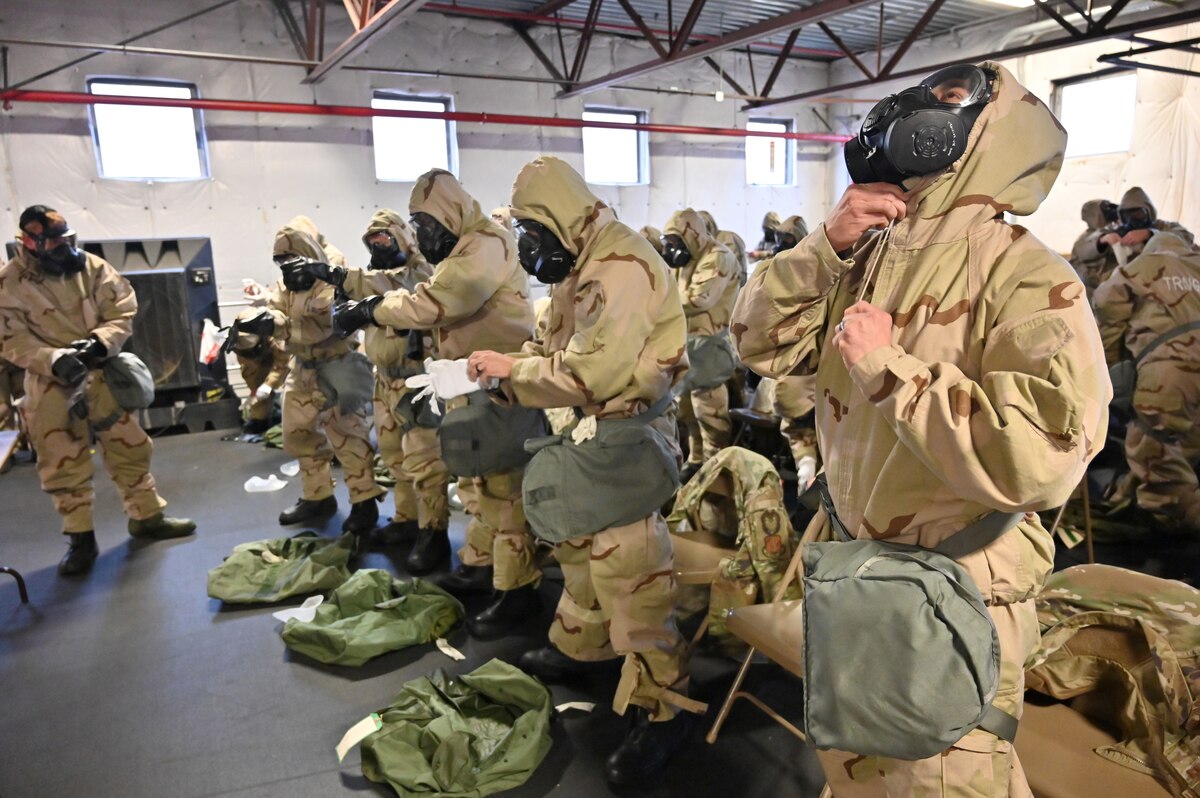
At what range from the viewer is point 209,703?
289 centimetres

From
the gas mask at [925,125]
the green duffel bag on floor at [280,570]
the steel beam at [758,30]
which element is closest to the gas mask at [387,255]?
the green duffel bag on floor at [280,570]

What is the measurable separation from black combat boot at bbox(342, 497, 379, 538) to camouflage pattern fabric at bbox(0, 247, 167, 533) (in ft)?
4.39

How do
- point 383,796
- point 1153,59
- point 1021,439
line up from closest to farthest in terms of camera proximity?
1. point 1021,439
2. point 383,796
3. point 1153,59

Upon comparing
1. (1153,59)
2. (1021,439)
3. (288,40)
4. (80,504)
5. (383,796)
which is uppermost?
(288,40)

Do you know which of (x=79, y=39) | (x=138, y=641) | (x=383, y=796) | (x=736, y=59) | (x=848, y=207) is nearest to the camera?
(x=848, y=207)

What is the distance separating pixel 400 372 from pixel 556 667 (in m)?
1.86

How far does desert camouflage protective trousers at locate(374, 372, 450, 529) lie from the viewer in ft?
12.9

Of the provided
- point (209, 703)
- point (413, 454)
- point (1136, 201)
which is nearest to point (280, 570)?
point (413, 454)

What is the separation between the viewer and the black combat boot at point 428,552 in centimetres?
395

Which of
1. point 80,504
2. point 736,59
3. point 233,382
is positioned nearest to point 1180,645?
point 80,504

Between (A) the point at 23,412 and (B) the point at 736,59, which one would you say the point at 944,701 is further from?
(B) the point at 736,59

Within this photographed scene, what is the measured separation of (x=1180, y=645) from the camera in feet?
5.84

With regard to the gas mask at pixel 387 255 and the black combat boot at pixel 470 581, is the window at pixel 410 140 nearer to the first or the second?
the gas mask at pixel 387 255

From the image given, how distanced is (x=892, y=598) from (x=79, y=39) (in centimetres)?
894
